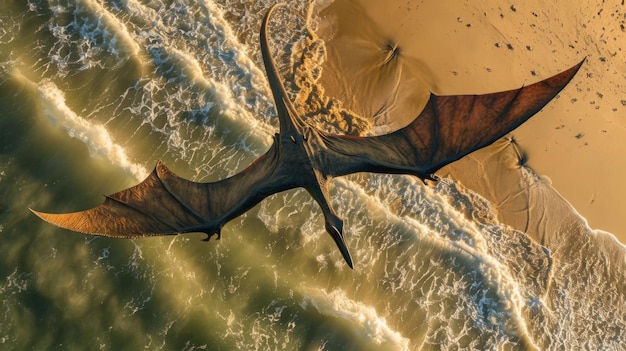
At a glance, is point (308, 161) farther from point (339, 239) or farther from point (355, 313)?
point (355, 313)

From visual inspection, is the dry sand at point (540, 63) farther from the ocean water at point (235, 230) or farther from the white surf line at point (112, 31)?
the white surf line at point (112, 31)

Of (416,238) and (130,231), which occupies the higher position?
(130,231)

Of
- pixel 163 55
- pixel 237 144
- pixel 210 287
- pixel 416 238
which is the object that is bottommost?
pixel 210 287

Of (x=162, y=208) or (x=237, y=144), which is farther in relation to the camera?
(x=237, y=144)

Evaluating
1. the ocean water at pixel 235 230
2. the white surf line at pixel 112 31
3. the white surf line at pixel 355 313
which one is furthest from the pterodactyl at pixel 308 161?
the white surf line at pixel 112 31

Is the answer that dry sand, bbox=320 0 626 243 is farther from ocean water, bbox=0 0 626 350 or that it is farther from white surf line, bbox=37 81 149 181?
white surf line, bbox=37 81 149 181

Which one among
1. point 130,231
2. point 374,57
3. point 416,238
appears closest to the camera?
point 130,231

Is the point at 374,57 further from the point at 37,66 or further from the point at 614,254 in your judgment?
the point at 37,66

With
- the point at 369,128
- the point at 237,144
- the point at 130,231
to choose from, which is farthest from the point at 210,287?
the point at 369,128
